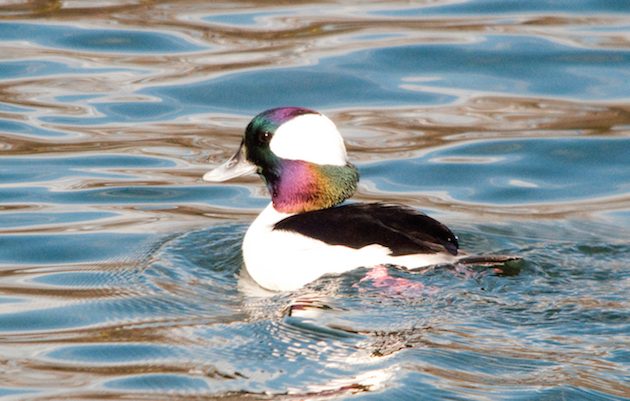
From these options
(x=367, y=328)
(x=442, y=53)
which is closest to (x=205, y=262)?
(x=367, y=328)

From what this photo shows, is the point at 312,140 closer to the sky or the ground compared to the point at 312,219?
closer to the sky

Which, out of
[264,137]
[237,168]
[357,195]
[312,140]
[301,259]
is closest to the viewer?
[301,259]

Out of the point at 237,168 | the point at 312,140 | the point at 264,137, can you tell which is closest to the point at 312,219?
the point at 312,140

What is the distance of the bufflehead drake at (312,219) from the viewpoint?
6.88 meters

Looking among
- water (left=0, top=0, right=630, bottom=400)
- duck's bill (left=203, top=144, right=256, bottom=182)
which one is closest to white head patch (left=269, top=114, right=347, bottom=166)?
duck's bill (left=203, top=144, right=256, bottom=182)

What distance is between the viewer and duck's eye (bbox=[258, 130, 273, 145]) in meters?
7.54

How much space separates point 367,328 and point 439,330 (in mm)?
331

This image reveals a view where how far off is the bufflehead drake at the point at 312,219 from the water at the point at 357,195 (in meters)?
0.11

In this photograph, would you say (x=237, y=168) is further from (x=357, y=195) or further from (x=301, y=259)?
(x=357, y=195)

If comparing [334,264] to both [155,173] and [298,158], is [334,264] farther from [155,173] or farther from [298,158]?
[155,173]

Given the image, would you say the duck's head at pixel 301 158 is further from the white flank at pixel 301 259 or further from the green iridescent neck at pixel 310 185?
the white flank at pixel 301 259

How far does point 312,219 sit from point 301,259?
9.2 inches

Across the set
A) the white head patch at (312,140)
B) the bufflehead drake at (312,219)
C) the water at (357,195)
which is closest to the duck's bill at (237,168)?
the bufflehead drake at (312,219)

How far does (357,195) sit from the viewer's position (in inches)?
360
